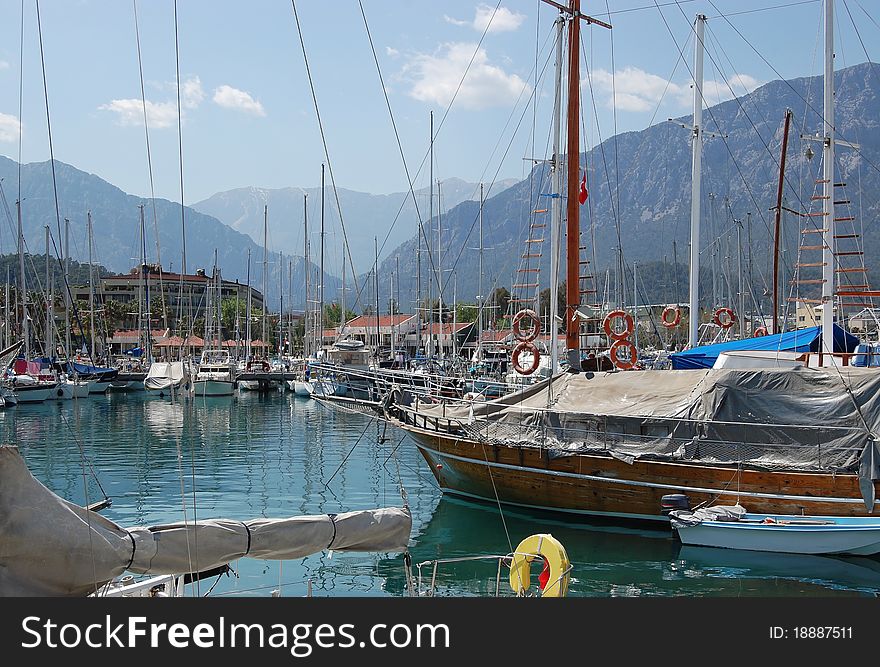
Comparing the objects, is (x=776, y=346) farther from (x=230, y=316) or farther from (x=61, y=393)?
(x=230, y=316)

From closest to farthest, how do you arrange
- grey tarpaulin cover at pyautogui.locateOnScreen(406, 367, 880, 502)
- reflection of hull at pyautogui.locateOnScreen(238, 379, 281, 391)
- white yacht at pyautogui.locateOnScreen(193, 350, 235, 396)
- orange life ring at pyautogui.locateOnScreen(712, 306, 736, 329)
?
grey tarpaulin cover at pyautogui.locateOnScreen(406, 367, 880, 502) < orange life ring at pyautogui.locateOnScreen(712, 306, 736, 329) < white yacht at pyautogui.locateOnScreen(193, 350, 235, 396) < reflection of hull at pyautogui.locateOnScreen(238, 379, 281, 391)

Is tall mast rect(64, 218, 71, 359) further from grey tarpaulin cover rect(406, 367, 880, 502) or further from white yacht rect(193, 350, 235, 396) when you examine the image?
grey tarpaulin cover rect(406, 367, 880, 502)

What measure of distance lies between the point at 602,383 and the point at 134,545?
45.5 ft

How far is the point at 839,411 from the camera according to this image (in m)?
16.9

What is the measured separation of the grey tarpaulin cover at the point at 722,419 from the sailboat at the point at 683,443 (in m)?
0.02

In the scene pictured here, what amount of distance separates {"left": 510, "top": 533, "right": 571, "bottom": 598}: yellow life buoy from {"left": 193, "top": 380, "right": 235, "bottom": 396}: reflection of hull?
5507 centimetres

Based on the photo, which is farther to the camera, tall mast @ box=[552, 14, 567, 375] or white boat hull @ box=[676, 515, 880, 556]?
tall mast @ box=[552, 14, 567, 375]

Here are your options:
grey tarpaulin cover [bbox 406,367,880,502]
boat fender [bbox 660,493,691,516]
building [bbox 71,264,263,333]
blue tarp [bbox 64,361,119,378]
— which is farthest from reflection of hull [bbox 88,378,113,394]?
boat fender [bbox 660,493,691,516]

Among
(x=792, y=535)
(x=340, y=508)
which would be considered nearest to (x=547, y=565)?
(x=792, y=535)

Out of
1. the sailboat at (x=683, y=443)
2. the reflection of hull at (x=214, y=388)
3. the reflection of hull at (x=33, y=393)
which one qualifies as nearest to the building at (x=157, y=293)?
the reflection of hull at (x=214, y=388)

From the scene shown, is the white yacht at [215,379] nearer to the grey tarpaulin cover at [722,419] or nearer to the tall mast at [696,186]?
the tall mast at [696,186]

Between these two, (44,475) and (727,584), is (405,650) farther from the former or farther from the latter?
(44,475)

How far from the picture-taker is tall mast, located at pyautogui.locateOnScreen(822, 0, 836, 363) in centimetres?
2105

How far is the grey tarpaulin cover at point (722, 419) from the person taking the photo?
16.7m
